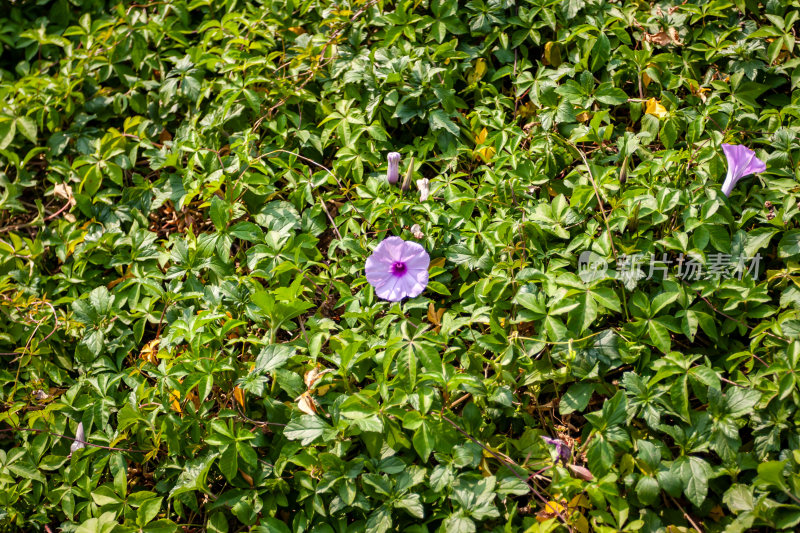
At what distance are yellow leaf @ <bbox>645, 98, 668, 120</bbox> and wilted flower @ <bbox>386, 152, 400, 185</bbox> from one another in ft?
3.53

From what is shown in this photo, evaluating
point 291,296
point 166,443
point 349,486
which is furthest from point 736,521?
point 166,443

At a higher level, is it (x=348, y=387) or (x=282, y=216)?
(x=282, y=216)

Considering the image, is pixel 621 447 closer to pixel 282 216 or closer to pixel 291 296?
pixel 291 296

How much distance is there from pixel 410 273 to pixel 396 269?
0.19ft

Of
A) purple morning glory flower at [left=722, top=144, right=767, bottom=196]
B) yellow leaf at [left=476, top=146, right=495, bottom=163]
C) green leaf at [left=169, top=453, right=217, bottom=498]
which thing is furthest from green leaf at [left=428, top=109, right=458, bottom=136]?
green leaf at [left=169, top=453, right=217, bottom=498]

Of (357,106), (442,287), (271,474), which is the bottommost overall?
(271,474)

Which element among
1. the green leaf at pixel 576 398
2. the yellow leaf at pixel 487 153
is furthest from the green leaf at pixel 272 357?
the yellow leaf at pixel 487 153

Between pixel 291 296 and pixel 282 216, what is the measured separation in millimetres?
507

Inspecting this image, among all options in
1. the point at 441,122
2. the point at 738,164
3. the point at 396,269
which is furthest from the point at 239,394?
the point at 738,164

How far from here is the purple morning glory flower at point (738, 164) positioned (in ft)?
7.39

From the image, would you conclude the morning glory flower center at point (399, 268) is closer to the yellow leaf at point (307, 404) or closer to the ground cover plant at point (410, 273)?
the ground cover plant at point (410, 273)

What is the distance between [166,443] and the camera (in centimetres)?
226

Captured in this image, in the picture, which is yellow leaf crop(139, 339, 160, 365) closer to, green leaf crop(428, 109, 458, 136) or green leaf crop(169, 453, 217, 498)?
green leaf crop(169, 453, 217, 498)

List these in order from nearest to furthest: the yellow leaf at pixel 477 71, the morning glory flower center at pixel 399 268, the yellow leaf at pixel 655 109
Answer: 1. the morning glory flower center at pixel 399 268
2. the yellow leaf at pixel 655 109
3. the yellow leaf at pixel 477 71
